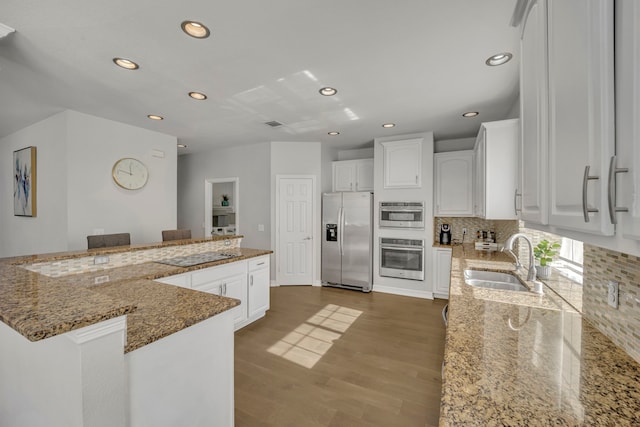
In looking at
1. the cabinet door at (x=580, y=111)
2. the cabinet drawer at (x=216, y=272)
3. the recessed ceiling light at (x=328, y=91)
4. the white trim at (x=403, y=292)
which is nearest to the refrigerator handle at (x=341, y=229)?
the white trim at (x=403, y=292)

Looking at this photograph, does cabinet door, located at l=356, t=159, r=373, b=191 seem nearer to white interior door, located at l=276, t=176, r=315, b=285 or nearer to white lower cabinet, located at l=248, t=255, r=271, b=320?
white interior door, located at l=276, t=176, r=315, b=285

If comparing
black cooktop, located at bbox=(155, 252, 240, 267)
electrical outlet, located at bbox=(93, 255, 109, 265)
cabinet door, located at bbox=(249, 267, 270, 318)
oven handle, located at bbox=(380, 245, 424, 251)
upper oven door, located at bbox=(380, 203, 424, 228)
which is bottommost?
cabinet door, located at bbox=(249, 267, 270, 318)

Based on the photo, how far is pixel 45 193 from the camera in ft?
11.7

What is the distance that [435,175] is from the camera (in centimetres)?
428

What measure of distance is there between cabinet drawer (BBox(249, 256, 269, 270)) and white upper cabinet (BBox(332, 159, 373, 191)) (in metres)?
2.31

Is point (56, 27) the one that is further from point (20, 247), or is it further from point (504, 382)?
point (20, 247)

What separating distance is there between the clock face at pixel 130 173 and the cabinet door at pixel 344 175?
122 inches

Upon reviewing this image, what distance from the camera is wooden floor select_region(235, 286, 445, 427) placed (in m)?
1.81

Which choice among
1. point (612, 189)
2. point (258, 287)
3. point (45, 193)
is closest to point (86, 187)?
point (45, 193)

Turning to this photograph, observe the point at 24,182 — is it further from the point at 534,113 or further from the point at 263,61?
the point at 534,113

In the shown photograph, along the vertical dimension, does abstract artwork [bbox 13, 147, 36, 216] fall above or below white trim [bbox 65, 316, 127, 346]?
above

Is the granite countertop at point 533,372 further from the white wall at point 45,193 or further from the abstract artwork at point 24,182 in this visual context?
the abstract artwork at point 24,182

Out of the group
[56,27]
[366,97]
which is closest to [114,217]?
[56,27]

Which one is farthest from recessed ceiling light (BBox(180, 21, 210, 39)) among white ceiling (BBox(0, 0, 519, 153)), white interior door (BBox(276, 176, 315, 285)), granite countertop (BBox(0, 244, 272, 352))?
white interior door (BBox(276, 176, 315, 285))
